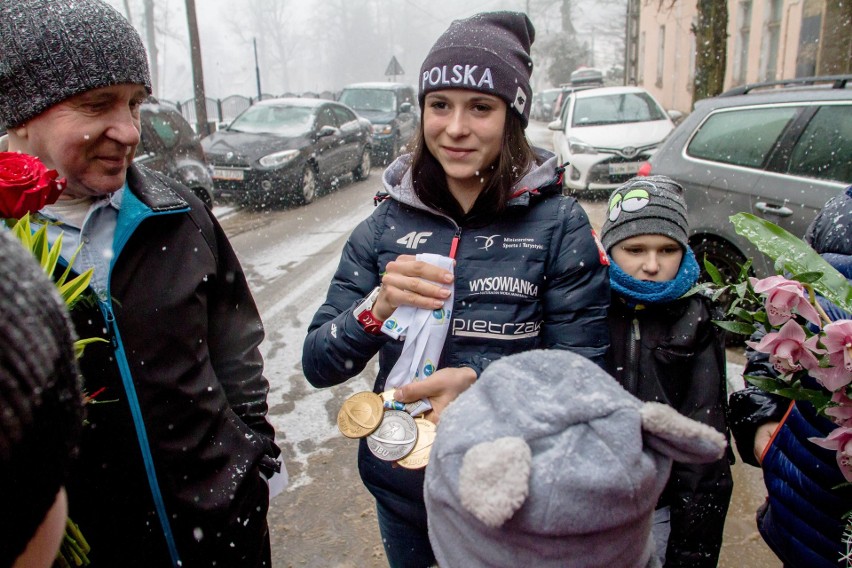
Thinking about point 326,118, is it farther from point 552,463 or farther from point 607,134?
point 552,463

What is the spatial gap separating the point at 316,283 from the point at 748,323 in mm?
5456

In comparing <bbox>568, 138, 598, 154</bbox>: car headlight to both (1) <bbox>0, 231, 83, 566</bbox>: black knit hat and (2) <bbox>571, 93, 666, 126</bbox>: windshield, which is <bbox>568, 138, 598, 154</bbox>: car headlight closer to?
(2) <bbox>571, 93, 666, 126</bbox>: windshield

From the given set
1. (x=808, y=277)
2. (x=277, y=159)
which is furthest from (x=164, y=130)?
(x=808, y=277)

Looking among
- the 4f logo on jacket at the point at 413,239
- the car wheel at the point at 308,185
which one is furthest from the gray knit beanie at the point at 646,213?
the car wheel at the point at 308,185

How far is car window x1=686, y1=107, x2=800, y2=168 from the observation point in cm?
459

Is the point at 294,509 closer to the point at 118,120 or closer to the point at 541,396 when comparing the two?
the point at 118,120

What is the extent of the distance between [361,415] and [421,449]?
18 centimetres

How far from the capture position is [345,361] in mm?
1627

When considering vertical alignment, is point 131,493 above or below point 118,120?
below

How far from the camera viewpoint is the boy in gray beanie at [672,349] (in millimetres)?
1802

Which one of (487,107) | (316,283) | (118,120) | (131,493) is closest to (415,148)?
(487,107)

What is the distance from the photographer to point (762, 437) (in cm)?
179

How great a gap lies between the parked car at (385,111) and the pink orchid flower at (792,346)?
14.6 meters

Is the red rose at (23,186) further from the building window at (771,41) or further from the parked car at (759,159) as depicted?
the building window at (771,41)
